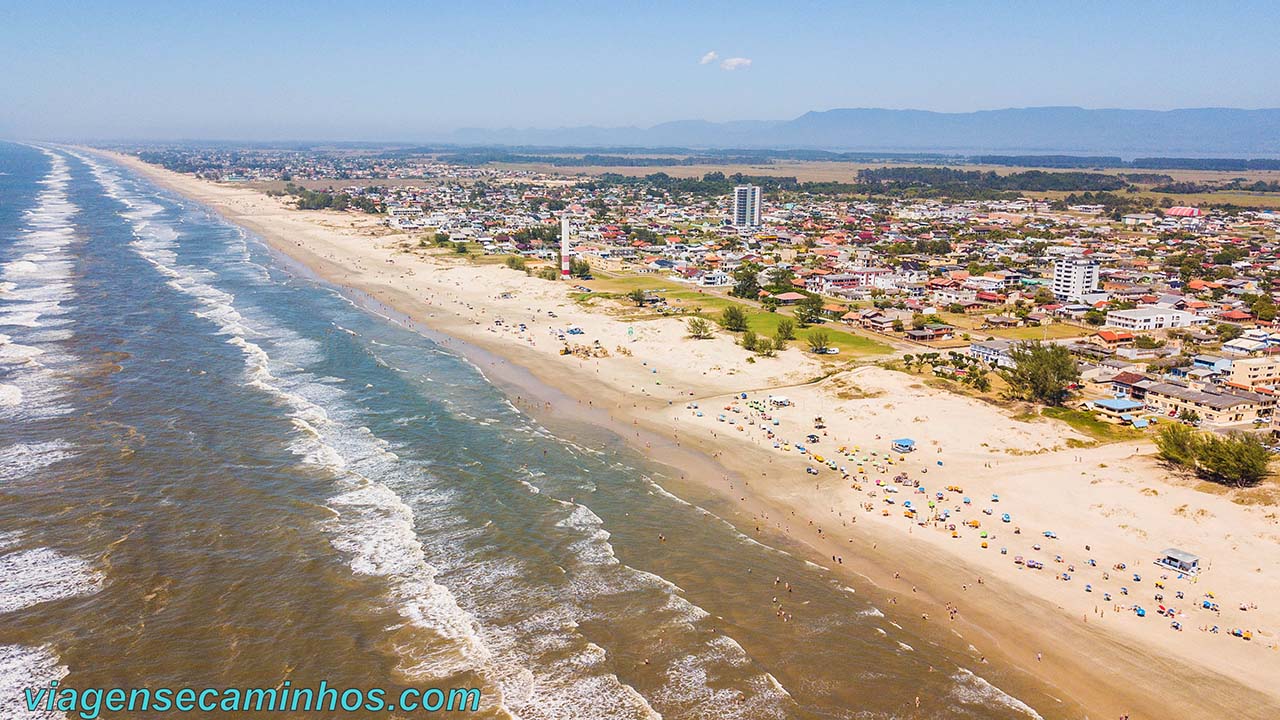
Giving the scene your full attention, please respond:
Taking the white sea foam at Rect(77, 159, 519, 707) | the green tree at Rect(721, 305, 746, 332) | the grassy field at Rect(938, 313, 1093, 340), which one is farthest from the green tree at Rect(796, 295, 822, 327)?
the white sea foam at Rect(77, 159, 519, 707)

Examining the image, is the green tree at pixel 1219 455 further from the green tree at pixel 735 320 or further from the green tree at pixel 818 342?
the green tree at pixel 735 320

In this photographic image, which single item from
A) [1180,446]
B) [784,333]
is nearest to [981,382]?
[1180,446]

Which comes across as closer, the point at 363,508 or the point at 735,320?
the point at 363,508

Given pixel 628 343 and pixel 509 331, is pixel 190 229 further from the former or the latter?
pixel 628 343

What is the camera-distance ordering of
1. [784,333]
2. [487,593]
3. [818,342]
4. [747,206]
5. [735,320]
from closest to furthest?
[487,593] < [818,342] < [784,333] < [735,320] < [747,206]

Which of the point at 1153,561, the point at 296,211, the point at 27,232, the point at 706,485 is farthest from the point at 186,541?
the point at 296,211

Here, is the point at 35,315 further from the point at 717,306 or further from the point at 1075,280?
the point at 1075,280
